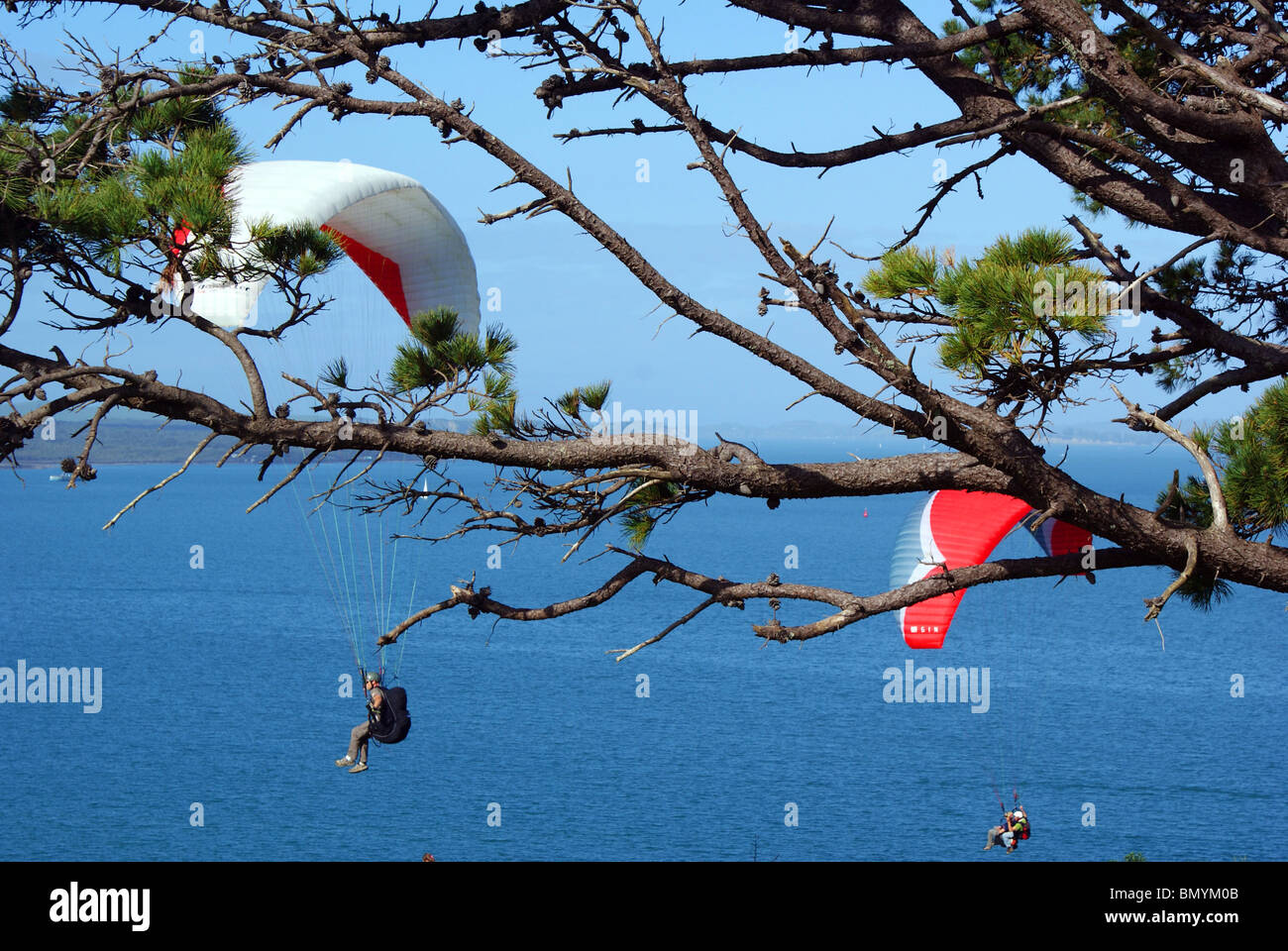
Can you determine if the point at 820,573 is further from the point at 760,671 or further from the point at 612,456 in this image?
the point at 612,456

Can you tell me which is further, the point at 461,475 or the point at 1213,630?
the point at 461,475

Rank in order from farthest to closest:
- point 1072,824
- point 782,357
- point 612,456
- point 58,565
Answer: point 58,565 → point 1072,824 → point 612,456 → point 782,357

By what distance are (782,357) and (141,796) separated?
1994 inches

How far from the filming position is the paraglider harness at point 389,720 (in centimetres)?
1134

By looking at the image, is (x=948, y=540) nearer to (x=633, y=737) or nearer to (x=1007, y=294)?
(x=1007, y=294)

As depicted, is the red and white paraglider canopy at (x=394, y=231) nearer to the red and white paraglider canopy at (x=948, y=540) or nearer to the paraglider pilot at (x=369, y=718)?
the paraglider pilot at (x=369, y=718)

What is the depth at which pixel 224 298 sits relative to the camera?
25.6 ft

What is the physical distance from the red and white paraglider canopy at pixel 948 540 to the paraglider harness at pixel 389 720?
6.19m

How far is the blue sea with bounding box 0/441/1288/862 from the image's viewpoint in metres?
43.9

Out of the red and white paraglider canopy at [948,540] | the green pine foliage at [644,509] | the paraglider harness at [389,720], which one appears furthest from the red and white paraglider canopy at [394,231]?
the red and white paraglider canopy at [948,540]

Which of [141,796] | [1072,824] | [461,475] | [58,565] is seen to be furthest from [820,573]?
[461,475]

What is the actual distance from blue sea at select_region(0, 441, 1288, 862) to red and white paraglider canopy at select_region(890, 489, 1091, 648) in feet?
41.5

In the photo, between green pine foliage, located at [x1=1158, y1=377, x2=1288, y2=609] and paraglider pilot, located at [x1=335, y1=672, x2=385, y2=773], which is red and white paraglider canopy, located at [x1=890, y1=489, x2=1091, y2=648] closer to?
green pine foliage, located at [x1=1158, y1=377, x2=1288, y2=609]

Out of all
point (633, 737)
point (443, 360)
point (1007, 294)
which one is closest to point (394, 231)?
point (443, 360)
